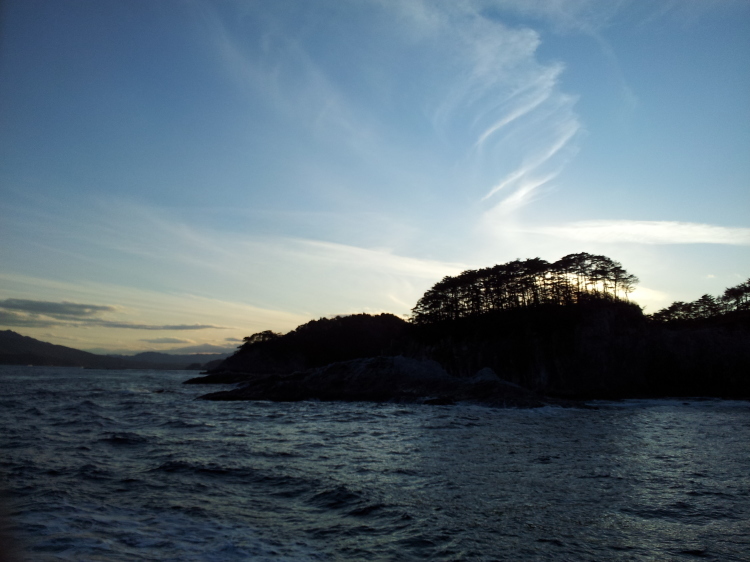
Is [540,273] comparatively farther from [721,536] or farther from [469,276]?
[721,536]

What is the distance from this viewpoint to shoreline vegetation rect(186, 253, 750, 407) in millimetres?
47250

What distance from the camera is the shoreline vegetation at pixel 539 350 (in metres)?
47.2

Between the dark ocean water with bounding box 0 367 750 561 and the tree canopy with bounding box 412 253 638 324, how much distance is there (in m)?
54.2

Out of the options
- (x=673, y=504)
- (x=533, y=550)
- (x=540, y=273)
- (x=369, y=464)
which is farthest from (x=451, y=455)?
(x=540, y=273)

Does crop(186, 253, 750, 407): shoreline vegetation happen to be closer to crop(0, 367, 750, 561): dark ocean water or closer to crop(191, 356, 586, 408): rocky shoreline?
crop(191, 356, 586, 408): rocky shoreline

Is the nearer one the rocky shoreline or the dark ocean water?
the dark ocean water

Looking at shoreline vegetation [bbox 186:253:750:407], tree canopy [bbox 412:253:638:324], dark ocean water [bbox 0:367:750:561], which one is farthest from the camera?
tree canopy [bbox 412:253:638:324]

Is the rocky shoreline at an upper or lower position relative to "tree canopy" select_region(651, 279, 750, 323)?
lower

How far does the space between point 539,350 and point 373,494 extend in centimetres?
5836

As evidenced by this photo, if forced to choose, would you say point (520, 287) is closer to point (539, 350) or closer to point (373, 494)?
point (539, 350)

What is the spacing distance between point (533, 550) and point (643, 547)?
2150 millimetres

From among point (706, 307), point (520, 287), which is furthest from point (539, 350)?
point (706, 307)

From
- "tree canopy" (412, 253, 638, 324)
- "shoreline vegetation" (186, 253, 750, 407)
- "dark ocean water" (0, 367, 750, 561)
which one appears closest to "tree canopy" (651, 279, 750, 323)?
"shoreline vegetation" (186, 253, 750, 407)

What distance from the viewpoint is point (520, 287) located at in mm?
79312
